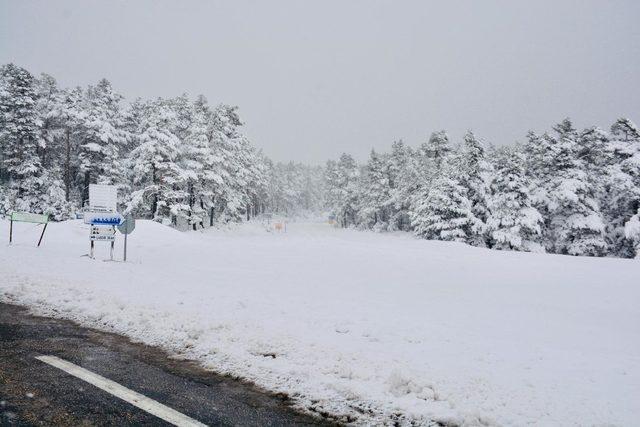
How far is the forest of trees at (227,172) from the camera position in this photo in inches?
1326

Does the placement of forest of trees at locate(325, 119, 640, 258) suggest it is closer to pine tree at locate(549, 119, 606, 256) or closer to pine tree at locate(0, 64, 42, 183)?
pine tree at locate(549, 119, 606, 256)

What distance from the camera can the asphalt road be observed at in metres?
3.87

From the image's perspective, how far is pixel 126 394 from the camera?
4.36 metres

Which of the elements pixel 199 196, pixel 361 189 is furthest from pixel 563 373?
pixel 361 189

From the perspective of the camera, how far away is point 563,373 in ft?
19.5

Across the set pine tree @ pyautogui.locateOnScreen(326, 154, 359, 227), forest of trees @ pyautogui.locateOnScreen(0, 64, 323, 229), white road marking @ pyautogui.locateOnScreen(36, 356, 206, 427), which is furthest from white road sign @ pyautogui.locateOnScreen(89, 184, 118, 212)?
pine tree @ pyautogui.locateOnScreen(326, 154, 359, 227)

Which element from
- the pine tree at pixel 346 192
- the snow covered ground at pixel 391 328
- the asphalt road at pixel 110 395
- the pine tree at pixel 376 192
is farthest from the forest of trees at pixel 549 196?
the pine tree at pixel 346 192

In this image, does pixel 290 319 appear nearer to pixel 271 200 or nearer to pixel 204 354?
pixel 204 354

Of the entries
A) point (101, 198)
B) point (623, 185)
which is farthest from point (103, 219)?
point (623, 185)

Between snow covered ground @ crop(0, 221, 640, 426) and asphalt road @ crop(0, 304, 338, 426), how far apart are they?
0.40 m

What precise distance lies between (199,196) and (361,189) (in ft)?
134

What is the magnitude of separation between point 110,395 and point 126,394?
0.16 meters

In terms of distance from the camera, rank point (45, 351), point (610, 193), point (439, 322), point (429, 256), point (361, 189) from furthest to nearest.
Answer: point (361, 189) < point (610, 193) < point (429, 256) < point (439, 322) < point (45, 351)

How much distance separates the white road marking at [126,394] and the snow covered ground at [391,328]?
4.23 ft
